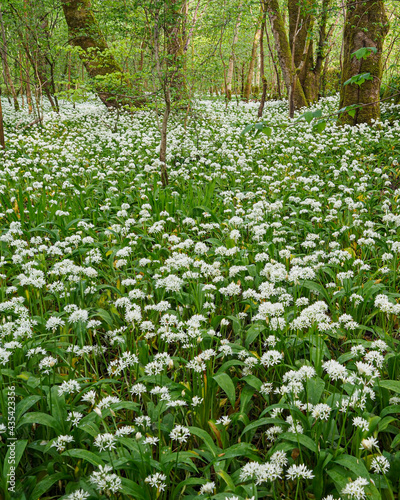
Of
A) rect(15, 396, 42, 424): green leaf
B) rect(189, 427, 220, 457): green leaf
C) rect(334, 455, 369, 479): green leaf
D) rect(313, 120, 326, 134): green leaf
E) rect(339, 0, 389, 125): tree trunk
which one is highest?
rect(339, 0, 389, 125): tree trunk

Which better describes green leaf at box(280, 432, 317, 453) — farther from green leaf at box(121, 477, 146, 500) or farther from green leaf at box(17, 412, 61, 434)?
green leaf at box(17, 412, 61, 434)

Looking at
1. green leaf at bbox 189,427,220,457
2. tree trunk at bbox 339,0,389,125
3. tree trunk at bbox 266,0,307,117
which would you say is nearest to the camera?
green leaf at bbox 189,427,220,457

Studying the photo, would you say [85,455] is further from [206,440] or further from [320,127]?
[320,127]

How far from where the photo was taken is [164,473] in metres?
1.57

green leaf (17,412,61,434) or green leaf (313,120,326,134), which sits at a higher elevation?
green leaf (313,120,326,134)

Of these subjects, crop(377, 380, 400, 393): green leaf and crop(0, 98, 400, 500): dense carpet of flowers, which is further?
crop(377, 380, 400, 393): green leaf

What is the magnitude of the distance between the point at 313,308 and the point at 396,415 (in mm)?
827

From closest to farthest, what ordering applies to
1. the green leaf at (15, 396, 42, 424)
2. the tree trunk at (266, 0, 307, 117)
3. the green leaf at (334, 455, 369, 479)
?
the green leaf at (334, 455, 369, 479) < the green leaf at (15, 396, 42, 424) < the tree trunk at (266, 0, 307, 117)

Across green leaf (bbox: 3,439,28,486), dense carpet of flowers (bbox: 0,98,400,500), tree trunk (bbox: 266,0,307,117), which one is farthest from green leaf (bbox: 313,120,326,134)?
tree trunk (bbox: 266,0,307,117)

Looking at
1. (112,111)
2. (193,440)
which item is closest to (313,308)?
(193,440)

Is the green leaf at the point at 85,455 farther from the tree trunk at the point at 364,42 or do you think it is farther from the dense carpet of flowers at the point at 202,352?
the tree trunk at the point at 364,42

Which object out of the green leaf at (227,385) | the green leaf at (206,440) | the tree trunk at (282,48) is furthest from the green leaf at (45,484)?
the tree trunk at (282,48)

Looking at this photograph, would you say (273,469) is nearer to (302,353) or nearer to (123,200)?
(302,353)

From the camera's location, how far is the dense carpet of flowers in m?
1.64
